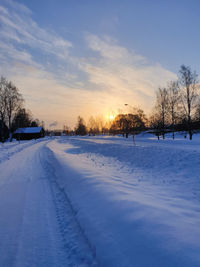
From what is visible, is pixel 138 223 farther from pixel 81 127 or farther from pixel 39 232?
pixel 81 127

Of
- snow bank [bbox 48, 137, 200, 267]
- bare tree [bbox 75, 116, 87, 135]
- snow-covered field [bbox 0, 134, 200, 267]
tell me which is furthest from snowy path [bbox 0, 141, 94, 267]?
bare tree [bbox 75, 116, 87, 135]

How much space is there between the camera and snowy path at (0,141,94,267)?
8.64ft

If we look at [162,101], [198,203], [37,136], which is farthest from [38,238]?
[37,136]

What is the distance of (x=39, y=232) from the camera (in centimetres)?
328

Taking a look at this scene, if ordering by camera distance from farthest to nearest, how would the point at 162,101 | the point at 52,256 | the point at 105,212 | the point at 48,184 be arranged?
the point at 162,101
the point at 48,184
the point at 105,212
the point at 52,256

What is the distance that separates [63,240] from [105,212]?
1.18 m

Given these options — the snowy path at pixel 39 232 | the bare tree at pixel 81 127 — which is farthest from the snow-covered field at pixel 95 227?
the bare tree at pixel 81 127

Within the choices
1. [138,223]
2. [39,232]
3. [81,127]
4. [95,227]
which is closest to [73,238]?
[95,227]

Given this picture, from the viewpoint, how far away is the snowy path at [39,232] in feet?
8.64

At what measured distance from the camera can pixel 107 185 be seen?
581 cm

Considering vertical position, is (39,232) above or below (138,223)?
below

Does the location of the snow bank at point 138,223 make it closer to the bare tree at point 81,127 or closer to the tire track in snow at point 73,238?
the tire track in snow at point 73,238

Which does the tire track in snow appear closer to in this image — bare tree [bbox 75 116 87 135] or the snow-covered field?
the snow-covered field

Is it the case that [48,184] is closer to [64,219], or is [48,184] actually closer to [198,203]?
[64,219]
